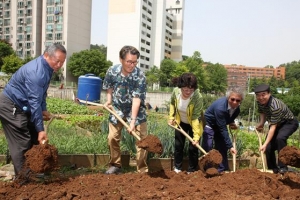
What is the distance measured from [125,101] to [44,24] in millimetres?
50346

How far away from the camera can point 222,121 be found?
Answer: 3.81 metres

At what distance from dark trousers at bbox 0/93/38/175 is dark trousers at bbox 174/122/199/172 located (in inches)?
77.4

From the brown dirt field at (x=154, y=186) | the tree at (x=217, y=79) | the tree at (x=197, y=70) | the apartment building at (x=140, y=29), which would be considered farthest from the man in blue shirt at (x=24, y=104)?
the tree at (x=217, y=79)

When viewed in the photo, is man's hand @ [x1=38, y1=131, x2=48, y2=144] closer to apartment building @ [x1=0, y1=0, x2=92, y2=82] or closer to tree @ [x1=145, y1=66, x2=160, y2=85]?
tree @ [x1=145, y1=66, x2=160, y2=85]

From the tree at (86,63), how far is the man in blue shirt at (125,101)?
41.1 meters

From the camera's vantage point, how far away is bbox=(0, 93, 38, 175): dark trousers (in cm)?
295

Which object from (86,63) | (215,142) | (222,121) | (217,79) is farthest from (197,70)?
(222,121)

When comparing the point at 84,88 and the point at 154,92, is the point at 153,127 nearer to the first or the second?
the point at 84,88

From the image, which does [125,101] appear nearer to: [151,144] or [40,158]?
[151,144]

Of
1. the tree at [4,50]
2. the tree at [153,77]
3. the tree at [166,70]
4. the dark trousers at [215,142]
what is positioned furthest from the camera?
the tree at [166,70]

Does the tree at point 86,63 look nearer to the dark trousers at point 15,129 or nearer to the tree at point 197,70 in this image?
the tree at point 197,70

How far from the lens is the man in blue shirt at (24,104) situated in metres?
2.84

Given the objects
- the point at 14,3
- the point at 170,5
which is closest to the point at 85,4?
the point at 14,3

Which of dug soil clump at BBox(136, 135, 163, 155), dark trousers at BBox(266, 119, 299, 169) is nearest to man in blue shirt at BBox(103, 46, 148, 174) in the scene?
dug soil clump at BBox(136, 135, 163, 155)
